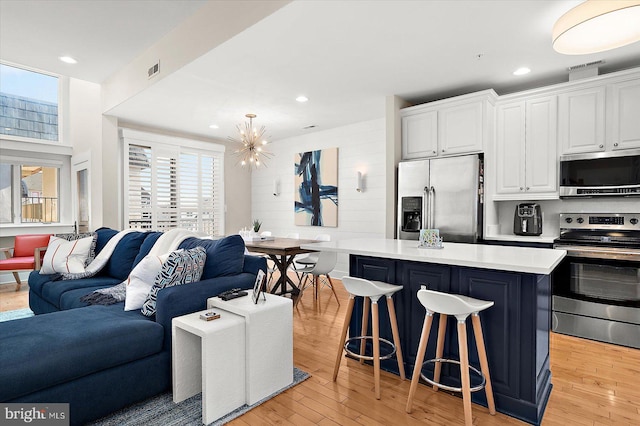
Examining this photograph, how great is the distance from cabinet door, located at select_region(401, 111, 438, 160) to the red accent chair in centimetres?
523

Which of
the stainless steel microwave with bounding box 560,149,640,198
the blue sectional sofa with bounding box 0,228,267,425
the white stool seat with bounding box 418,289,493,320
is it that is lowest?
the blue sectional sofa with bounding box 0,228,267,425

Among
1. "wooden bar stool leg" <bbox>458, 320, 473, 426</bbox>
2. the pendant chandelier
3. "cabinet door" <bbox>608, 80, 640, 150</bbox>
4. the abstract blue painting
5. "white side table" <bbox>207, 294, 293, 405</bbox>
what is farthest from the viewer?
the abstract blue painting

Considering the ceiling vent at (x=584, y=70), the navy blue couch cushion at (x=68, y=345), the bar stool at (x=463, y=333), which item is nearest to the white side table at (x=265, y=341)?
the navy blue couch cushion at (x=68, y=345)

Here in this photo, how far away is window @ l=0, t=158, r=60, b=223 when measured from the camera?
5734 millimetres

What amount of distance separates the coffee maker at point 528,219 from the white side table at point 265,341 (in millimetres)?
3142

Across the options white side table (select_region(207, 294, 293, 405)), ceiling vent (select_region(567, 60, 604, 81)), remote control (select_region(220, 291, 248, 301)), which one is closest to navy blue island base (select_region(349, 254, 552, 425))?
white side table (select_region(207, 294, 293, 405))

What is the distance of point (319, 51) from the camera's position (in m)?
3.19

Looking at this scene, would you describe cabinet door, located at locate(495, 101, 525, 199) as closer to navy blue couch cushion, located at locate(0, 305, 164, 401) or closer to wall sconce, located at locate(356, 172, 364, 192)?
wall sconce, located at locate(356, 172, 364, 192)

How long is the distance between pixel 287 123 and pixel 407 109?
7.03 ft

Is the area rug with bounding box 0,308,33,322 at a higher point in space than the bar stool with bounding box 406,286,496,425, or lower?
lower

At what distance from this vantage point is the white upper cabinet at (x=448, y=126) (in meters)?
3.87

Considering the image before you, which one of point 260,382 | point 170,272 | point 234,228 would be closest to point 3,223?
point 234,228

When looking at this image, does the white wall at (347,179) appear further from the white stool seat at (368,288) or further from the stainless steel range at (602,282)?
the white stool seat at (368,288)

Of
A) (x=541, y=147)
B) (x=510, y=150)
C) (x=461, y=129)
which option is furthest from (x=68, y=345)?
(x=541, y=147)
